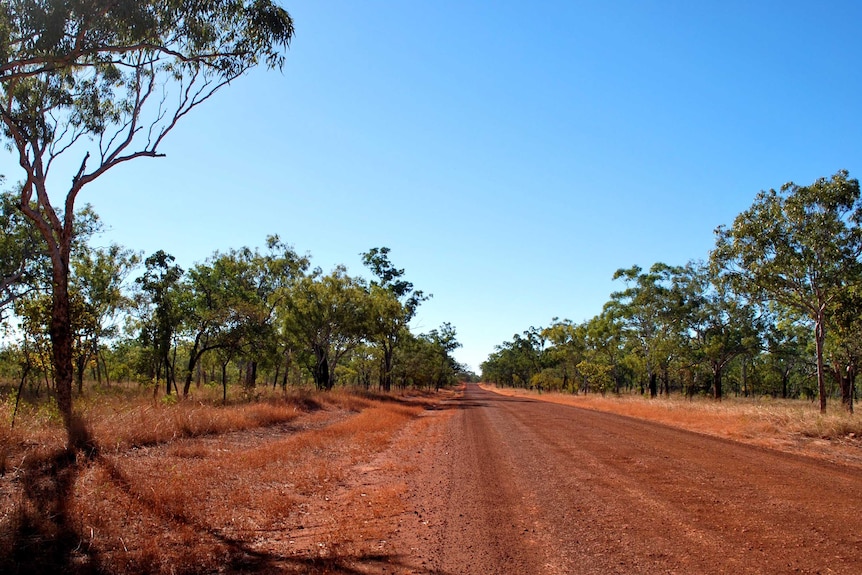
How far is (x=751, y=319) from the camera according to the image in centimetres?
4403

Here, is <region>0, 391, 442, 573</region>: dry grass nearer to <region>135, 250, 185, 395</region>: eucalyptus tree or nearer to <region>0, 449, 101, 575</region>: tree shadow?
<region>0, 449, 101, 575</region>: tree shadow

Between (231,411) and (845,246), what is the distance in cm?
2347

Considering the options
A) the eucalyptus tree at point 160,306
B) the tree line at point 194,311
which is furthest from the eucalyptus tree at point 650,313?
the eucalyptus tree at point 160,306

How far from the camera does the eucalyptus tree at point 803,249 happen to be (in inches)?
754

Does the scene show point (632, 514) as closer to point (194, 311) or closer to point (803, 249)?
point (803, 249)

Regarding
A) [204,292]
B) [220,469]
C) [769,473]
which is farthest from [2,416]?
[204,292]

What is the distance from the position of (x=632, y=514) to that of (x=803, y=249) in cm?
1839

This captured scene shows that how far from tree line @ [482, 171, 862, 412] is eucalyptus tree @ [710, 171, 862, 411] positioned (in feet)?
0.13

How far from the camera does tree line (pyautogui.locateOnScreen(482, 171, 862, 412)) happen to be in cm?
1947

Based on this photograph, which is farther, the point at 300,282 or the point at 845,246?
the point at 300,282

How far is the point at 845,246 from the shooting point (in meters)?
19.2

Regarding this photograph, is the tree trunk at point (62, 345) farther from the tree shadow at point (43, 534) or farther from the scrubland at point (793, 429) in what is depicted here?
the scrubland at point (793, 429)

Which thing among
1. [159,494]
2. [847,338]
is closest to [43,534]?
[159,494]

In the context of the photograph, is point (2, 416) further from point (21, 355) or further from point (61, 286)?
point (21, 355)
